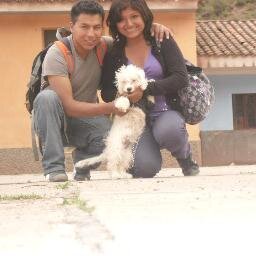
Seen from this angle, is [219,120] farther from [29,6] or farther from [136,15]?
[136,15]

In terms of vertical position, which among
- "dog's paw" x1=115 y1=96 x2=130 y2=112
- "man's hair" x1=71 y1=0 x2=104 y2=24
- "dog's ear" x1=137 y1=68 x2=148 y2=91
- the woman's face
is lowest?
"dog's paw" x1=115 y1=96 x2=130 y2=112

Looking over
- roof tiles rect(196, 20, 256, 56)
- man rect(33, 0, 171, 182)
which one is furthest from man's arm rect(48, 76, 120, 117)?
roof tiles rect(196, 20, 256, 56)

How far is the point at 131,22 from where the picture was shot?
4836 mm

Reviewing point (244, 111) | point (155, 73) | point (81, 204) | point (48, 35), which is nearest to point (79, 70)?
point (155, 73)

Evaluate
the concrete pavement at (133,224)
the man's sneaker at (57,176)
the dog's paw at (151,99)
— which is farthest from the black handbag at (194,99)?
the concrete pavement at (133,224)

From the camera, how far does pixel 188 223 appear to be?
1920mm

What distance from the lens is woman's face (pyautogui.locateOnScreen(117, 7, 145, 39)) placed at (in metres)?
4.84

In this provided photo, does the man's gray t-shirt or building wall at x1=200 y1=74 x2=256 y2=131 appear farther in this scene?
building wall at x1=200 y1=74 x2=256 y2=131

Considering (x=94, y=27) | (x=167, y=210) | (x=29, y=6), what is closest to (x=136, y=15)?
(x=94, y=27)

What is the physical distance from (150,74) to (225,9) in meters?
27.4

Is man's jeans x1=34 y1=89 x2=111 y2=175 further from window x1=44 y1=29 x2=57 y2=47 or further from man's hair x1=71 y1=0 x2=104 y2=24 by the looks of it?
window x1=44 y1=29 x2=57 y2=47

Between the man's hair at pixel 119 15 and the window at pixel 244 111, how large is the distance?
1256 cm

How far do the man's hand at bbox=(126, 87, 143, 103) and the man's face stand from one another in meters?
0.46

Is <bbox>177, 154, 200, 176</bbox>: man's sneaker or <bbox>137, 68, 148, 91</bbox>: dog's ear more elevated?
<bbox>137, 68, 148, 91</bbox>: dog's ear
